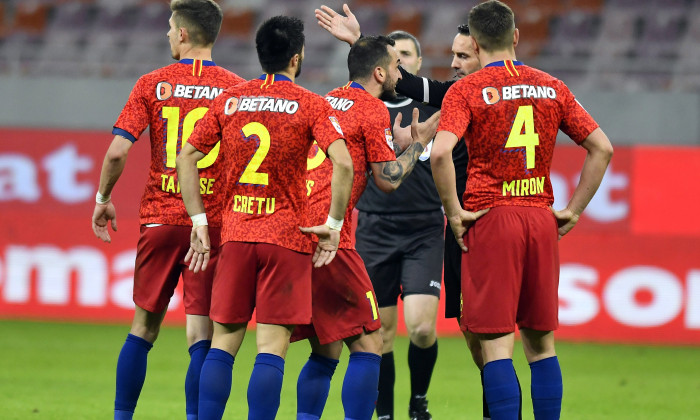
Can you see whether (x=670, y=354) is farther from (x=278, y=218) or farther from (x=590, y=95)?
(x=278, y=218)

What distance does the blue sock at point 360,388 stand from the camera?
5500mm

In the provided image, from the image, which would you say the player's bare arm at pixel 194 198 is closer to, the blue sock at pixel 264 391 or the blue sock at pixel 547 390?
the blue sock at pixel 264 391

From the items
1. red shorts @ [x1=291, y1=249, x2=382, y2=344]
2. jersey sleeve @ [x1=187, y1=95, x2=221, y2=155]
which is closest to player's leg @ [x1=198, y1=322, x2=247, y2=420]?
red shorts @ [x1=291, y1=249, x2=382, y2=344]

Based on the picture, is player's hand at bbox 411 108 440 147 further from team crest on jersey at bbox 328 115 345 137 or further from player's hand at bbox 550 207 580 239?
player's hand at bbox 550 207 580 239

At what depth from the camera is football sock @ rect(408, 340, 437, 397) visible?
7.01 m

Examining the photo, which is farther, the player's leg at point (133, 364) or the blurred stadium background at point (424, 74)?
the blurred stadium background at point (424, 74)

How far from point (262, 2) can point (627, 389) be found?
453 inches

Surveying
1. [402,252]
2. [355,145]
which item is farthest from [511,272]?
[402,252]

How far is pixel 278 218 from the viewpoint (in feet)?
16.9

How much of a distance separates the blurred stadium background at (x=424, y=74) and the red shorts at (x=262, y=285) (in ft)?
22.4

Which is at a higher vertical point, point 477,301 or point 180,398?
point 477,301

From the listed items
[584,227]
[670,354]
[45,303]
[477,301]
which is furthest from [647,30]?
[477,301]

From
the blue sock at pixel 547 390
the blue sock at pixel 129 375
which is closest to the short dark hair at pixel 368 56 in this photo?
the blue sock at pixel 547 390

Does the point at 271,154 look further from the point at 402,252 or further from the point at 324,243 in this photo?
the point at 402,252
